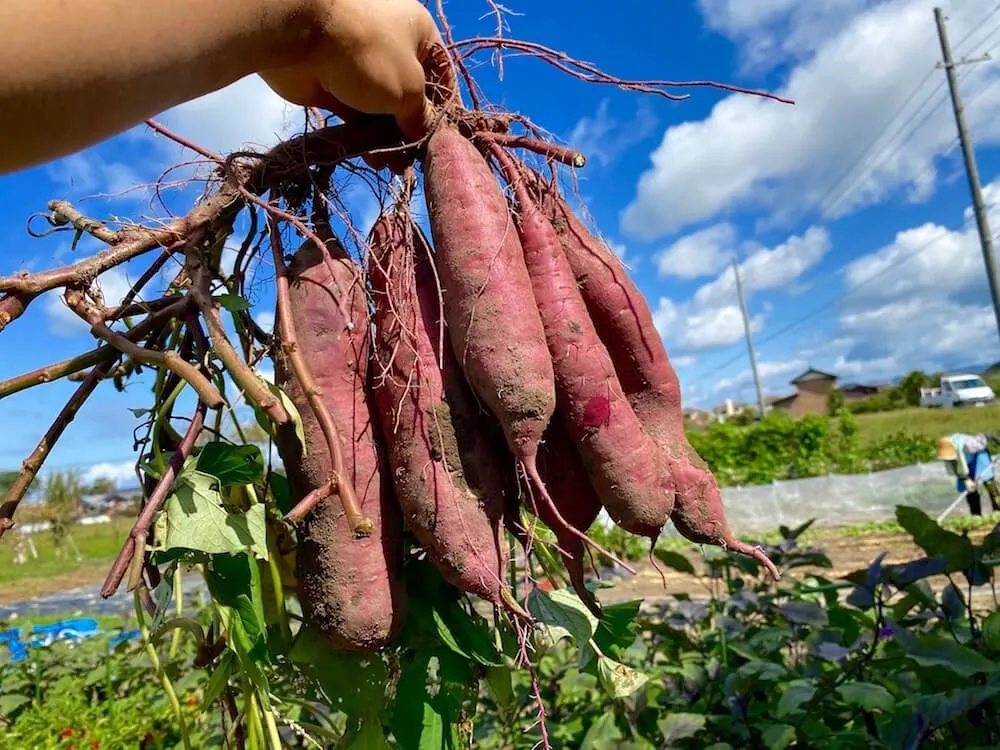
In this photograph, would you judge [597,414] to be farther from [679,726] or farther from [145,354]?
[679,726]

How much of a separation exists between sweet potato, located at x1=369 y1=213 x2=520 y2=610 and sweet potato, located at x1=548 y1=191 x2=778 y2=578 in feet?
0.82

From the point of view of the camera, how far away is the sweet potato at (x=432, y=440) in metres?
0.98

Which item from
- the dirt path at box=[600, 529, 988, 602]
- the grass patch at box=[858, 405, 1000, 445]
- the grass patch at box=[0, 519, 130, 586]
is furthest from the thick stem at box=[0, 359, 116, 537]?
the grass patch at box=[858, 405, 1000, 445]

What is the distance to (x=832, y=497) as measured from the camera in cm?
1334

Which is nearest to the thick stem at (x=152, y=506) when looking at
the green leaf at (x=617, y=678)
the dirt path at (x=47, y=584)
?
the green leaf at (x=617, y=678)

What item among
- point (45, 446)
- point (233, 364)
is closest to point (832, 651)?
point (233, 364)

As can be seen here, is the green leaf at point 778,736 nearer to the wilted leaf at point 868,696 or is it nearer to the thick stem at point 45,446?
the wilted leaf at point 868,696

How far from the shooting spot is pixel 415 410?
39.4 inches

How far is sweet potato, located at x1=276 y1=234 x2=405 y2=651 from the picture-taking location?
950mm

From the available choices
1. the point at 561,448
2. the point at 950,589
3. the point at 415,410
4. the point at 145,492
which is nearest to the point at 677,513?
the point at 561,448

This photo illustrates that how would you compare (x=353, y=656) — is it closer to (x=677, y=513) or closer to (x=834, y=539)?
(x=677, y=513)

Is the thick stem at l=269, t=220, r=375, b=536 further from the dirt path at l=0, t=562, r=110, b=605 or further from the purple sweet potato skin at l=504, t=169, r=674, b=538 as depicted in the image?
the dirt path at l=0, t=562, r=110, b=605

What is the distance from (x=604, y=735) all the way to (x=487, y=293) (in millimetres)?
1492

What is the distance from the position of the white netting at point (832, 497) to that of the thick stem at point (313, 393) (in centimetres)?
1297
